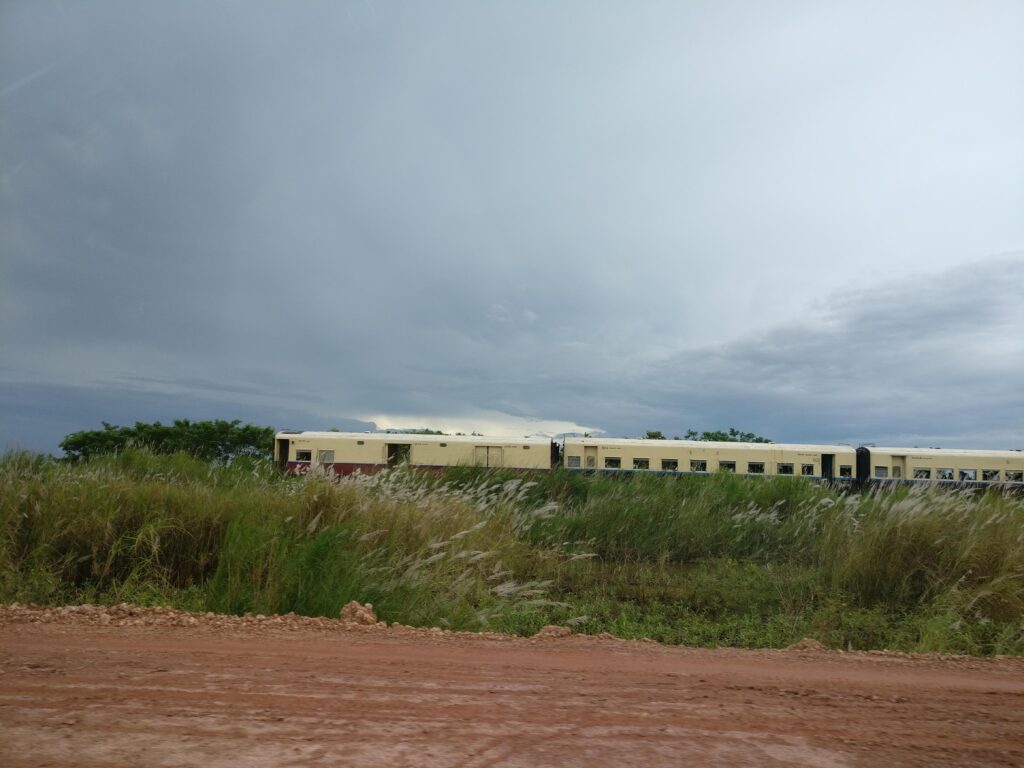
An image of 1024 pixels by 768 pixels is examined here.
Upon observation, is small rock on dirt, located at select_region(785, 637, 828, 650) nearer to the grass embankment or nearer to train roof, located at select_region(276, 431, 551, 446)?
the grass embankment

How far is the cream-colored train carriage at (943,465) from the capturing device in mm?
26906

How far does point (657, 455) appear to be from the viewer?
2778 centimetres

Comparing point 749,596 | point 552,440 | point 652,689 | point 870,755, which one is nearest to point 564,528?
point 749,596

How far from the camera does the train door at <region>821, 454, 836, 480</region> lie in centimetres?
2800

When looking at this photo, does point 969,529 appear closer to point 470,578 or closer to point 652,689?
point 470,578

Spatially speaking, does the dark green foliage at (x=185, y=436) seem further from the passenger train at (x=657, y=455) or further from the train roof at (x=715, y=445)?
the train roof at (x=715, y=445)

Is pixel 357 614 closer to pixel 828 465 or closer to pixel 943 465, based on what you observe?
pixel 828 465

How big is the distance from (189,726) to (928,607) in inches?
313

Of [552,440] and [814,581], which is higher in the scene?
[552,440]

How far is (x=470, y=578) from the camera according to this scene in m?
8.94

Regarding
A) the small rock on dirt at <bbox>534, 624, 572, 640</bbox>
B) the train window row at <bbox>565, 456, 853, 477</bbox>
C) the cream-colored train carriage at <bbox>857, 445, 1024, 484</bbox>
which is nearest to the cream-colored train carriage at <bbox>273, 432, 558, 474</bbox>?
the train window row at <bbox>565, 456, 853, 477</bbox>

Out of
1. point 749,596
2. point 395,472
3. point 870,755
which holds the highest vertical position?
point 395,472

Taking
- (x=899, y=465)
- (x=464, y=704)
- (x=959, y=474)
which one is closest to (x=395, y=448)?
(x=899, y=465)

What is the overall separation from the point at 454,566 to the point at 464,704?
5518 millimetres
